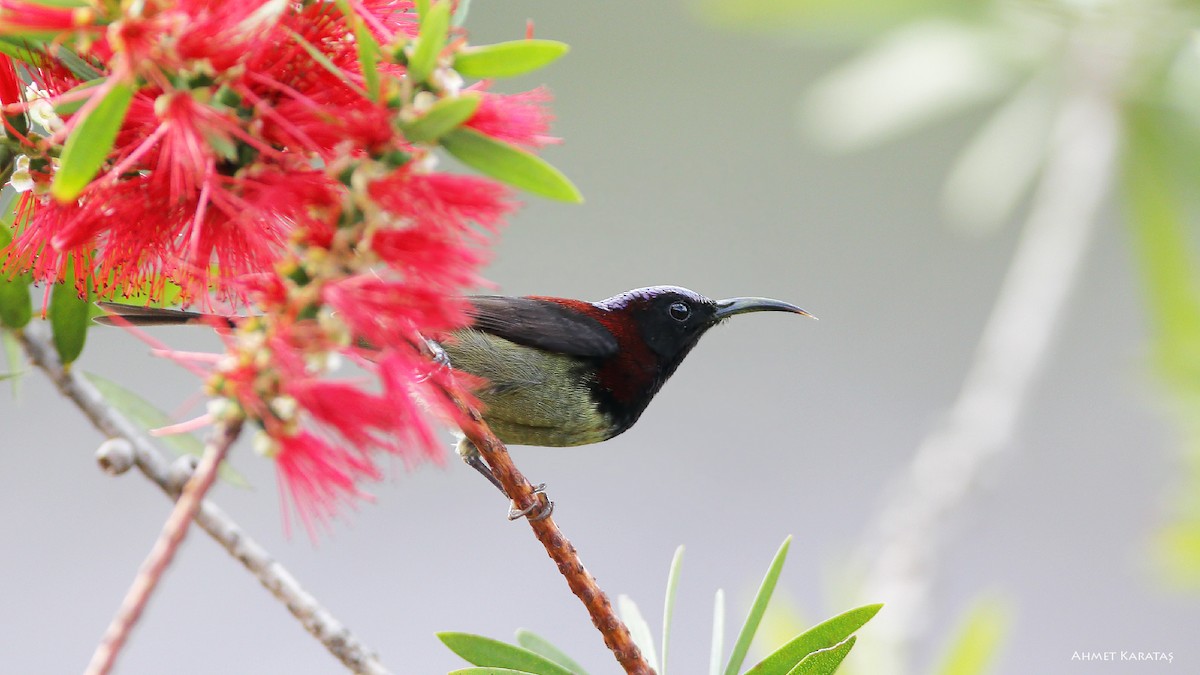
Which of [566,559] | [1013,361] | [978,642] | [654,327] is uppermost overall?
[1013,361]

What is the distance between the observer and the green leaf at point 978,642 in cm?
171

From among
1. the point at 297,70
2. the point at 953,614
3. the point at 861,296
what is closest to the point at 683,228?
the point at 861,296

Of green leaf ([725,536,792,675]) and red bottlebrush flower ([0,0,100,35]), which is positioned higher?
red bottlebrush flower ([0,0,100,35])

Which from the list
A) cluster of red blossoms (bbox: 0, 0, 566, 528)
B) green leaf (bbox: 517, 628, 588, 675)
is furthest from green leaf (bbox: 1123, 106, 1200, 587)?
cluster of red blossoms (bbox: 0, 0, 566, 528)

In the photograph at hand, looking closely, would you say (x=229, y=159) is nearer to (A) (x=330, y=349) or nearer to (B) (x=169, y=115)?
(B) (x=169, y=115)

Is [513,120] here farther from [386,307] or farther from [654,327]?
[654,327]

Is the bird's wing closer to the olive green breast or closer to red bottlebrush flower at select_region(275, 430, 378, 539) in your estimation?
the olive green breast

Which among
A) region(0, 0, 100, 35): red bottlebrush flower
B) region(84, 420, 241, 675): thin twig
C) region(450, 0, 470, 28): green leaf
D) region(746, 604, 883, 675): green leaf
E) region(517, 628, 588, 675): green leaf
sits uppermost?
region(450, 0, 470, 28): green leaf

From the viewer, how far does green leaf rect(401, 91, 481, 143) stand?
0.75 m

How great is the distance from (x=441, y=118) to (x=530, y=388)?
137 centimetres

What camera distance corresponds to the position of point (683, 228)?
5012 mm

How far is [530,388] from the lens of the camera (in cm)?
211

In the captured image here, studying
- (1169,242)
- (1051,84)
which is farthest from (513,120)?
(1051,84)

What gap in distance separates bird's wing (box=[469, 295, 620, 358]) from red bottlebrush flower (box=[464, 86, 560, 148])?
1.16m
